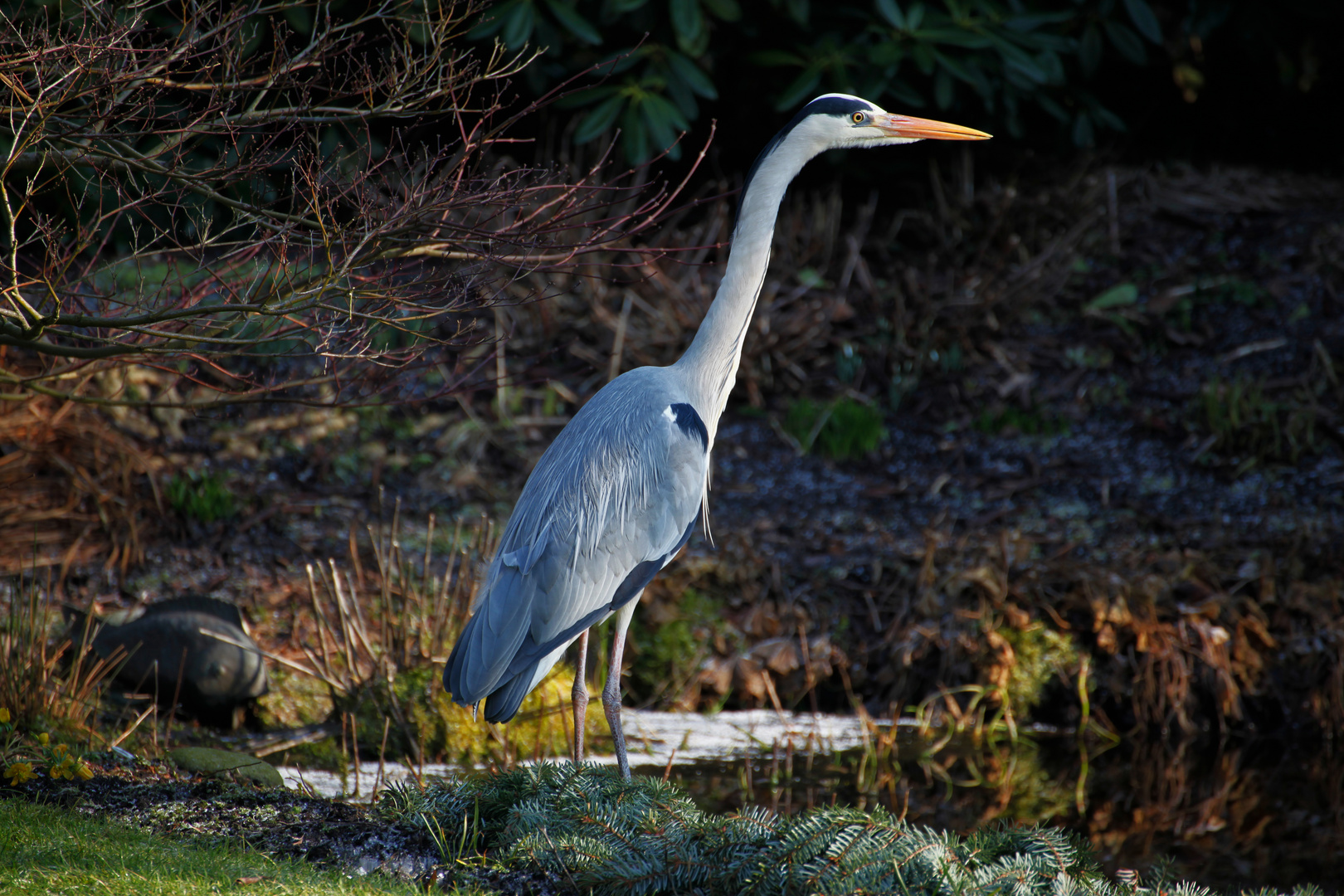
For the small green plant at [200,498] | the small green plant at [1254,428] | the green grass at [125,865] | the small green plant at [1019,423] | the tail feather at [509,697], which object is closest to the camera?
the green grass at [125,865]

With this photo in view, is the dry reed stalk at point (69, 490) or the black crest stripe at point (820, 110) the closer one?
the black crest stripe at point (820, 110)

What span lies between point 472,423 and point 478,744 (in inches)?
113

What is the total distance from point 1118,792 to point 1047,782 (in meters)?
0.28

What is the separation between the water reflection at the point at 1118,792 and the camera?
13.9 feet

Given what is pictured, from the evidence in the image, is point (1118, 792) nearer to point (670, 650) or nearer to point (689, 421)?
point (670, 650)

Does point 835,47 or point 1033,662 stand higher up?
point 835,47

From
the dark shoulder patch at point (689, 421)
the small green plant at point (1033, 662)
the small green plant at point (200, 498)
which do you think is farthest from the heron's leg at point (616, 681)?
the small green plant at point (200, 498)

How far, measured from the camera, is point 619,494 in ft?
12.3

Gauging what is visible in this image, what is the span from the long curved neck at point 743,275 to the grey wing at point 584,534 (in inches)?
6.5

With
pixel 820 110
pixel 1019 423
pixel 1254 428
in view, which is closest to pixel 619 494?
pixel 820 110

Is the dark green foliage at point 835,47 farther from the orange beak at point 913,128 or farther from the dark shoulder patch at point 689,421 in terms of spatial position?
the dark shoulder patch at point 689,421

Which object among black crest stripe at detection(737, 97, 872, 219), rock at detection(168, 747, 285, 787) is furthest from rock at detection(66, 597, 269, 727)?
black crest stripe at detection(737, 97, 872, 219)

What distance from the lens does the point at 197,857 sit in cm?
295

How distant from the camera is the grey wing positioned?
3.55m
